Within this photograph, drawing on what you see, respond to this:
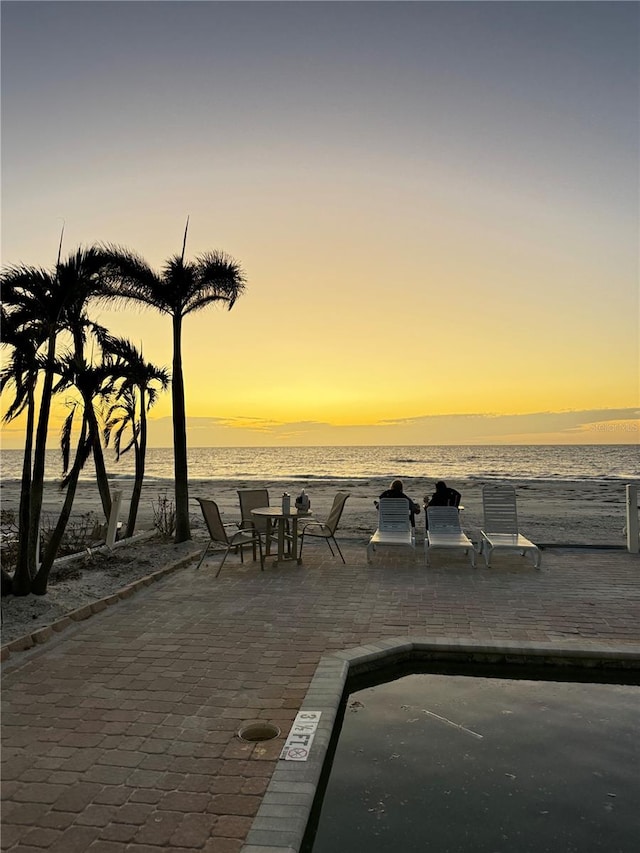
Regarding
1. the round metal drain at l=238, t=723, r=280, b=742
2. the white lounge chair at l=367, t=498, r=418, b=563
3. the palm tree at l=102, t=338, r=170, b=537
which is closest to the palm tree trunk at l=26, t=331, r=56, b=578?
the palm tree at l=102, t=338, r=170, b=537

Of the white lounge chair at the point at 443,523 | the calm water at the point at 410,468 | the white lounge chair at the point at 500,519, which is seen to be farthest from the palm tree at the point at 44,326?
the calm water at the point at 410,468

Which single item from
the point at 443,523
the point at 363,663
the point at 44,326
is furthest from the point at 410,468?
the point at 363,663

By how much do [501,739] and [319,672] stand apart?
4.51ft

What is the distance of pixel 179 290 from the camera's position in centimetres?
1037

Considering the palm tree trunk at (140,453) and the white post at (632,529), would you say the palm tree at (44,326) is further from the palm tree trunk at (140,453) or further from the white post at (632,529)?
the white post at (632,529)

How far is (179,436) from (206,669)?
6723 millimetres

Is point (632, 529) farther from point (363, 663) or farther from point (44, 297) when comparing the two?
point (44, 297)

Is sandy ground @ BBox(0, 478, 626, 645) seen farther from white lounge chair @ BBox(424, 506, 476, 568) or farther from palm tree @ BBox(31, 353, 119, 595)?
white lounge chair @ BBox(424, 506, 476, 568)

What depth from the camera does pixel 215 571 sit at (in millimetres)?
8344

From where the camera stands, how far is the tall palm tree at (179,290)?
10203mm

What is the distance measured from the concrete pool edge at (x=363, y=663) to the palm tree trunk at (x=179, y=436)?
6.13 m

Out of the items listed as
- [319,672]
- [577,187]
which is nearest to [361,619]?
[319,672]

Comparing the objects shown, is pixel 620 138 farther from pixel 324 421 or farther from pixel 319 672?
pixel 324 421

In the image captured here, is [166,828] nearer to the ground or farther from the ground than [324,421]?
nearer to the ground
